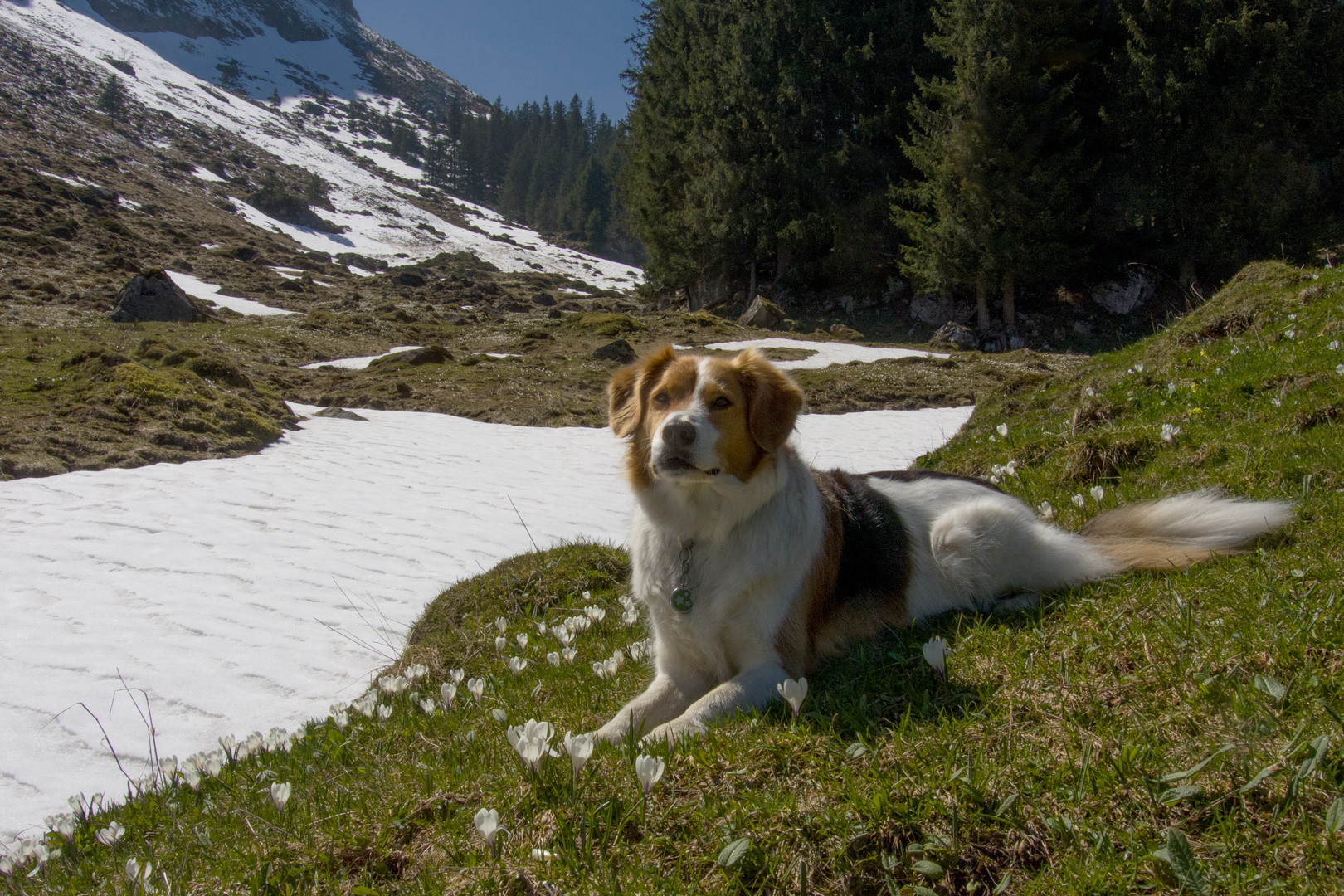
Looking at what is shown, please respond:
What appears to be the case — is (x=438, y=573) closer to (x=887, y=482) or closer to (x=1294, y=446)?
(x=887, y=482)

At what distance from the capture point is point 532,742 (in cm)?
259

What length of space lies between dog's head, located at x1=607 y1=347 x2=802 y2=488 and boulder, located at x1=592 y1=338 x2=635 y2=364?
2133 cm

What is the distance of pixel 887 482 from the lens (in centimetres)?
509

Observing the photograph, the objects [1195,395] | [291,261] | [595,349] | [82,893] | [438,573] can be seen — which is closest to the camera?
[82,893]

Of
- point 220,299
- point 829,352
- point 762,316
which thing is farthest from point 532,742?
point 220,299

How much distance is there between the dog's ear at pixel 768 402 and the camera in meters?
4.01

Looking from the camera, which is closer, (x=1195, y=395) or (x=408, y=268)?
(x=1195, y=395)

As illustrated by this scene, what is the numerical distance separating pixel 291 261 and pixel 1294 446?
63897mm

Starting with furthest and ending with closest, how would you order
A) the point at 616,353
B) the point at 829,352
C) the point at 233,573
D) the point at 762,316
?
the point at 762,316 < the point at 829,352 < the point at 616,353 < the point at 233,573

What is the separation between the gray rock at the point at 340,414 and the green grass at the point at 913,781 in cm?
1332

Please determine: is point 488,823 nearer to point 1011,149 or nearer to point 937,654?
point 937,654

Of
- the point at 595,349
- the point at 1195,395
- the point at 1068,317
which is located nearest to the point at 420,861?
the point at 1195,395

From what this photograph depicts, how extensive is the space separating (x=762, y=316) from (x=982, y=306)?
10259 mm

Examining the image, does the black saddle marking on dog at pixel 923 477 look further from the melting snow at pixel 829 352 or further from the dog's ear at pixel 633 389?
the melting snow at pixel 829 352
